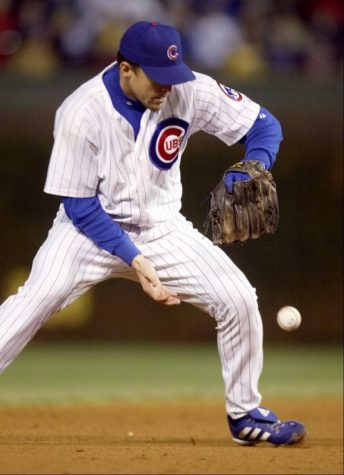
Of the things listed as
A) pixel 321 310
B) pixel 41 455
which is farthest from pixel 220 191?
pixel 321 310

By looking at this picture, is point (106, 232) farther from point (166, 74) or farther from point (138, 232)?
point (166, 74)

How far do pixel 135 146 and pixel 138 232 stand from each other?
1.45 ft

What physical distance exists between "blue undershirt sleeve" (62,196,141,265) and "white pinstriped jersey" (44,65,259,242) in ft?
0.18

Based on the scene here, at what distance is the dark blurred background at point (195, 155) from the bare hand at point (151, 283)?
4.22m

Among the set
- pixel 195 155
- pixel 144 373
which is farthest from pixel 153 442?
pixel 195 155

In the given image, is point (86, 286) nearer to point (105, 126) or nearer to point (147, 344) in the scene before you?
point (105, 126)

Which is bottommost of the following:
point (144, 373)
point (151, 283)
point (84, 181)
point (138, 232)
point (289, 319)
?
point (144, 373)

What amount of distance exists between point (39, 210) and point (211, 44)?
2.18m

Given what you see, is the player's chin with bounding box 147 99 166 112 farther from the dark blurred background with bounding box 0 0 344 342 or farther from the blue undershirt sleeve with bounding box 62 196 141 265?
the dark blurred background with bounding box 0 0 344 342

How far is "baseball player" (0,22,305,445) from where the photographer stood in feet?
15.4

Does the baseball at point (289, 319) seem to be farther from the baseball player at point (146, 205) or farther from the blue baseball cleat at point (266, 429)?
the blue baseball cleat at point (266, 429)

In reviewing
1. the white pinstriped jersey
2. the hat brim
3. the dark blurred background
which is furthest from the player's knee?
the dark blurred background

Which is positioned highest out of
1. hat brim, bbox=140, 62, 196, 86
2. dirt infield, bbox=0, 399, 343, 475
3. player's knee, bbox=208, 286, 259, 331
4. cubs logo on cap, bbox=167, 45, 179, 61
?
cubs logo on cap, bbox=167, 45, 179, 61

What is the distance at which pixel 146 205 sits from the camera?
4957 mm
